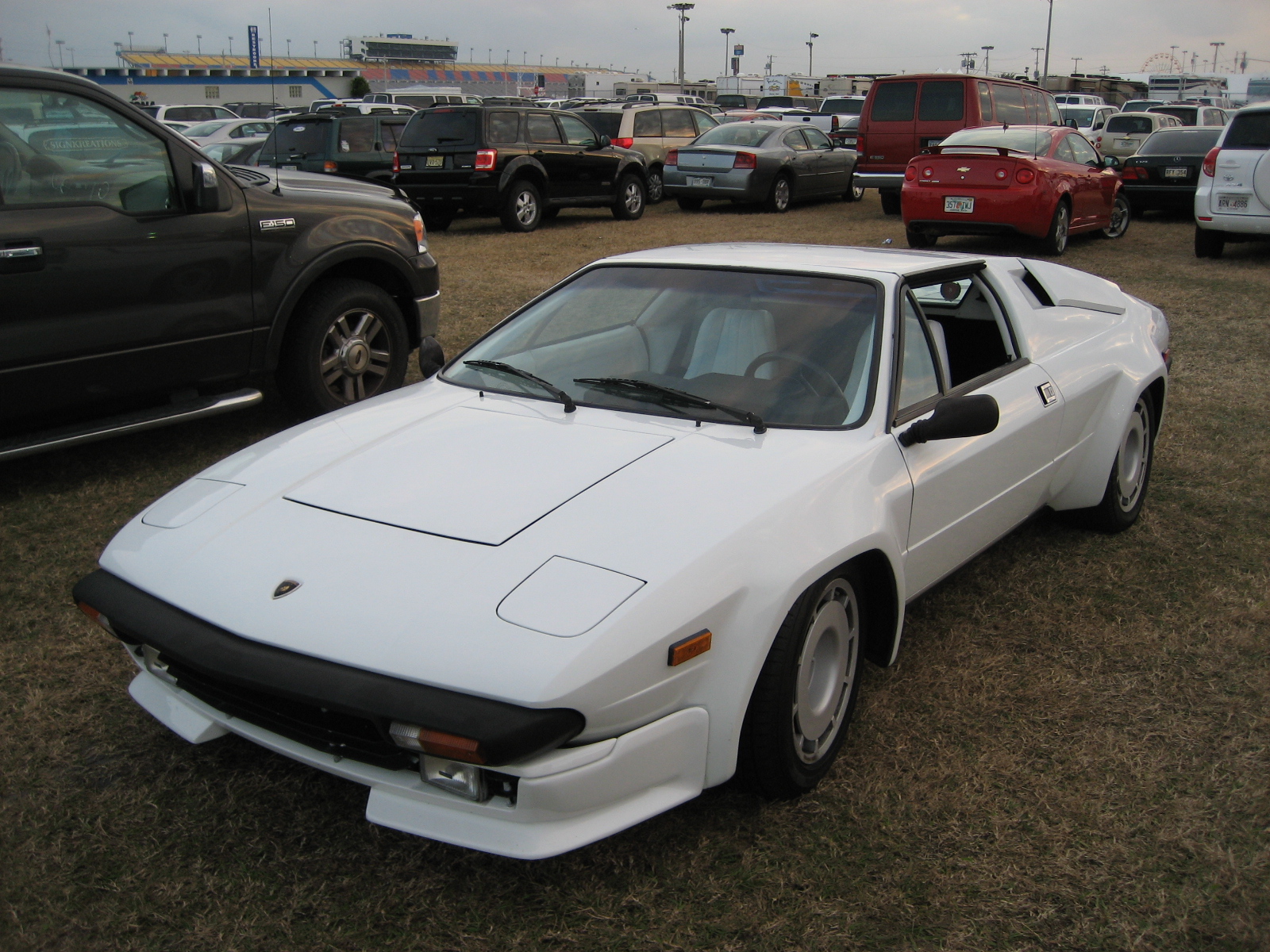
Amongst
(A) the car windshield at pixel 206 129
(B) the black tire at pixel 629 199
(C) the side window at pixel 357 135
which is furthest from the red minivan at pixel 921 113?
(A) the car windshield at pixel 206 129

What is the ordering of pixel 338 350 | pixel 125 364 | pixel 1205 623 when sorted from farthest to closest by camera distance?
pixel 338 350 < pixel 125 364 < pixel 1205 623

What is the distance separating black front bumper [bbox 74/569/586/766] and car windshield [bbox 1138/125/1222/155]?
616 inches

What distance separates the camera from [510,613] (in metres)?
2.19

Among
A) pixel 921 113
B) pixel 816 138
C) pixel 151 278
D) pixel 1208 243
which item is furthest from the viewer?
pixel 816 138

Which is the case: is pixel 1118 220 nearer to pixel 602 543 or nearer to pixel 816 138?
pixel 816 138

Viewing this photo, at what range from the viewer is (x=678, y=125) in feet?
60.2

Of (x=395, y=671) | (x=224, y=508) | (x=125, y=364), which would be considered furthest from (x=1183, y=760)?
(x=125, y=364)

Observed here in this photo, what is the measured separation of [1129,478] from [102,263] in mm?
4447

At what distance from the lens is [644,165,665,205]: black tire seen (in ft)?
57.0

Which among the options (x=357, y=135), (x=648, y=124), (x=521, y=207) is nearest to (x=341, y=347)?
(x=521, y=207)

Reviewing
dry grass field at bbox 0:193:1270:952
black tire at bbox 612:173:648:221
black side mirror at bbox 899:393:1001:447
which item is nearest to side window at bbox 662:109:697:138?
black tire at bbox 612:173:648:221

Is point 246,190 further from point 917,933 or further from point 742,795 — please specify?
point 917,933

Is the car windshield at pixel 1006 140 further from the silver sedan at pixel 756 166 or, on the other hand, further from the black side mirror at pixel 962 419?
the black side mirror at pixel 962 419

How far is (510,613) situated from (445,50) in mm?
121513
